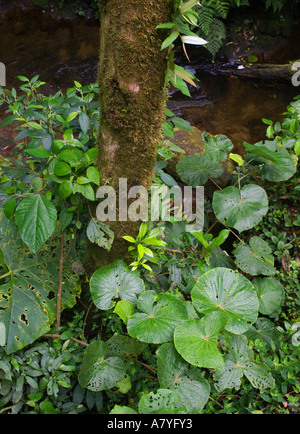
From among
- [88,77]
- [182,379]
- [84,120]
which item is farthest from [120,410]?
[88,77]

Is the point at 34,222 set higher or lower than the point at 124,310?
higher

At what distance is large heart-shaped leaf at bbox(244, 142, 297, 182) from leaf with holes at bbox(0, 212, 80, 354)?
127cm

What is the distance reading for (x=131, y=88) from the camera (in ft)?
3.83

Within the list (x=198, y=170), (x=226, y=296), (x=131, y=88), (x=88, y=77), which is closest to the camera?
(x=131, y=88)

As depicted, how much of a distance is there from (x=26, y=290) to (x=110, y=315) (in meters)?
0.42

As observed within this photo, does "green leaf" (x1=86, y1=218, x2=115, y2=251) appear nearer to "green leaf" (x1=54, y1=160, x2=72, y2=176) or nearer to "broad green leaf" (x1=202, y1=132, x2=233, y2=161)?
"green leaf" (x1=54, y1=160, x2=72, y2=176)

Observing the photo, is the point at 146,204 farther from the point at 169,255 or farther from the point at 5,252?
the point at 5,252

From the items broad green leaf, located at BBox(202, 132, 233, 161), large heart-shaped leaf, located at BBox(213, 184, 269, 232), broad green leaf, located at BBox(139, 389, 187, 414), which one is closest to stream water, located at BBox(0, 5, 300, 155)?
broad green leaf, located at BBox(202, 132, 233, 161)

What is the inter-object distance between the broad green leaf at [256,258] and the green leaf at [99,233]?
33.8 inches

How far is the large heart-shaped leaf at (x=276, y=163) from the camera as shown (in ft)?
6.22

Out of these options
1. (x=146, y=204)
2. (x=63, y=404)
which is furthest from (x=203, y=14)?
(x=63, y=404)

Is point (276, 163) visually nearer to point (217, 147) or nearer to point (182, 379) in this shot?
point (217, 147)

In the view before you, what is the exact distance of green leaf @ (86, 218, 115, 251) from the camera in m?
1.41

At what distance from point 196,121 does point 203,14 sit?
5.25ft
